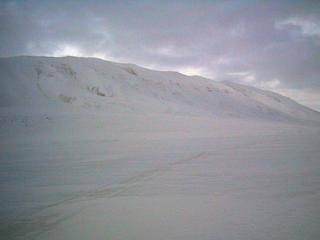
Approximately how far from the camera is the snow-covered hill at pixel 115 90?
36325 mm

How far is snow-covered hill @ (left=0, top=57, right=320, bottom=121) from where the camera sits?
36.3 meters

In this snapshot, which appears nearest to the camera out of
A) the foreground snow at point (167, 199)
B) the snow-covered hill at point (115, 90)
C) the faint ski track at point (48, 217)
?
the foreground snow at point (167, 199)

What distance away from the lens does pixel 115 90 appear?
47094 millimetres

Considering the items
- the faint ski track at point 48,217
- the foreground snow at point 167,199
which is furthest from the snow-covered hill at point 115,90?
the faint ski track at point 48,217

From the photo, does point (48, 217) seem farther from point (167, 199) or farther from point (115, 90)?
point (115, 90)

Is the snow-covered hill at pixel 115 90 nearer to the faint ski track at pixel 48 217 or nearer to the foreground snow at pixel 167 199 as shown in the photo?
the foreground snow at pixel 167 199

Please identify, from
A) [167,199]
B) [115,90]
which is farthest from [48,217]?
[115,90]

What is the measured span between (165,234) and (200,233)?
40 cm

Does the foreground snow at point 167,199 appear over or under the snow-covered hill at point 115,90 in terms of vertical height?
under

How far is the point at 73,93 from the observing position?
39562 mm

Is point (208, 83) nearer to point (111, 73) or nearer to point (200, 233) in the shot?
point (111, 73)

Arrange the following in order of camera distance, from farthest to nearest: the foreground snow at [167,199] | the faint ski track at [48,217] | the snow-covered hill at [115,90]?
1. the snow-covered hill at [115,90]
2. the faint ski track at [48,217]
3. the foreground snow at [167,199]

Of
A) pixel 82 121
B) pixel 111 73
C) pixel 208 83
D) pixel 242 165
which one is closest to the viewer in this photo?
pixel 242 165

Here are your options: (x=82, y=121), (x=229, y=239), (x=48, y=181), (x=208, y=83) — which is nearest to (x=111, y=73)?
(x=208, y=83)
